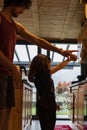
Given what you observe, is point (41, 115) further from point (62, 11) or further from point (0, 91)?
point (62, 11)

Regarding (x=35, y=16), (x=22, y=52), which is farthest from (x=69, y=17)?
(x=22, y=52)

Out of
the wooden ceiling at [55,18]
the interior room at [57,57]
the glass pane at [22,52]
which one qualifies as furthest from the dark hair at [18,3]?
the glass pane at [22,52]

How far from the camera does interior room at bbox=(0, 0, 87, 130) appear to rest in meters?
4.09

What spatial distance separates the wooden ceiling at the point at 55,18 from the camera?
5832mm

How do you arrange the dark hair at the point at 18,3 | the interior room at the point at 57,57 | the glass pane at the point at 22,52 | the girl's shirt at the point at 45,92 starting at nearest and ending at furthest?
the dark hair at the point at 18,3, the girl's shirt at the point at 45,92, the interior room at the point at 57,57, the glass pane at the point at 22,52

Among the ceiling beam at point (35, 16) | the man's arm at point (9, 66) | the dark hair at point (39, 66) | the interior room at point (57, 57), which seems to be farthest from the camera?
the ceiling beam at point (35, 16)

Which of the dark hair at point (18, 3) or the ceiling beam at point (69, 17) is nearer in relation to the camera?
the dark hair at point (18, 3)

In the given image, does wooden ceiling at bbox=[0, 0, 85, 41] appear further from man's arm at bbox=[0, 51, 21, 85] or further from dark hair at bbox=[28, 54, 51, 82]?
man's arm at bbox=[0, 51, 21, 85]

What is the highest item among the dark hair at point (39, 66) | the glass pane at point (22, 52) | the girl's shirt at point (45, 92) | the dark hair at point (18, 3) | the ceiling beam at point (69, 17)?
the ceiling beam at point (69, 17)

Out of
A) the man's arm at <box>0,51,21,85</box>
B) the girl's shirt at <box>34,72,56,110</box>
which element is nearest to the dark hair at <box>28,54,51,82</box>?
the girl's shirt at <box>34,72,56,110</box>

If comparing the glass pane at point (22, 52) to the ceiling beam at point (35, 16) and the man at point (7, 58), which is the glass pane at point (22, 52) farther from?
the man at point (7, 58)

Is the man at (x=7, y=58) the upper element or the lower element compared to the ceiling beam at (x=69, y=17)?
lower

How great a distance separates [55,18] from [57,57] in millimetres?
3634

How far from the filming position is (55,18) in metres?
6.96
